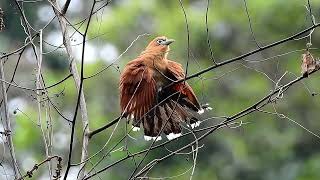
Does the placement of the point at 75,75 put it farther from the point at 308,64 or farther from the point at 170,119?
the point at 308,64

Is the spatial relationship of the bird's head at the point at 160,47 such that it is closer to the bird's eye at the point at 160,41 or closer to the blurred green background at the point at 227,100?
the bird's eye at the point at 160,41

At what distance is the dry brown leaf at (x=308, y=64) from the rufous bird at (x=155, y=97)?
0.79m

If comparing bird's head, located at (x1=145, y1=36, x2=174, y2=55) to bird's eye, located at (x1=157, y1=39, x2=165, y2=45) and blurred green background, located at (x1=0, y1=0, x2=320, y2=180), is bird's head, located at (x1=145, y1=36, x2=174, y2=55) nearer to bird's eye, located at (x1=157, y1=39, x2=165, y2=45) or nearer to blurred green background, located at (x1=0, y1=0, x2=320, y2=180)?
bird's eye, located at (x1=157, y1=39, x2=165, y2=45)

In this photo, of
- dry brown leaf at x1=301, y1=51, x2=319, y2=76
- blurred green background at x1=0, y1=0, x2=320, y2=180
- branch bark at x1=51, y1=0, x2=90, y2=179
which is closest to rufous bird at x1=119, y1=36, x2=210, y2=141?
branch bark at x1=51, y1=0, x2=90, y2=179

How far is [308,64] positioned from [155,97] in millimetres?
1158

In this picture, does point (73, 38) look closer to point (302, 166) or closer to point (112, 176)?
point (112, 176)

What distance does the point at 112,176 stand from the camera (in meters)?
7.32

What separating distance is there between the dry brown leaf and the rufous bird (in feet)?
2.59

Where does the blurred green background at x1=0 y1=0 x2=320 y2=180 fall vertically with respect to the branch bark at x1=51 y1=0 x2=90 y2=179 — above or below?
above

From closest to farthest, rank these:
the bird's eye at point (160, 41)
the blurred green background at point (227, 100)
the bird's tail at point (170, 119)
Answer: the bird's tail at point (170, 119) < the bird's eye at point (160, 41) < the blurred green background at point (227, 100)

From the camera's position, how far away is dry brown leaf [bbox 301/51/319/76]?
9.57 feet

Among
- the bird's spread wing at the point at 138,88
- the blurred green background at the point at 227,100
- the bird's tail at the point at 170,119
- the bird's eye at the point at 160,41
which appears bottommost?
the bird's tail at the point at 170,119

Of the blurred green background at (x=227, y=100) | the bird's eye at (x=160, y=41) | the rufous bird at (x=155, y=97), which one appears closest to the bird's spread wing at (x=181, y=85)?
the rufous bird at (x=155, y=97)

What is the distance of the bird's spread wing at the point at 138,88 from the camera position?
381 cm
